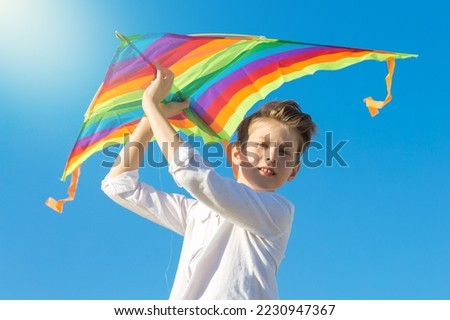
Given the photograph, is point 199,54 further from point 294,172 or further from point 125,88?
point 294,172

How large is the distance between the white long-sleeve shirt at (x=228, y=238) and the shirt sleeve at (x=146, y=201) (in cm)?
14

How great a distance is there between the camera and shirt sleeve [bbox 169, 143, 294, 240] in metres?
2.53

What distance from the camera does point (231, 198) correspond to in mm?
2613

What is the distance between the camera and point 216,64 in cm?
358

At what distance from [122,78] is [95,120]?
0.37 meters

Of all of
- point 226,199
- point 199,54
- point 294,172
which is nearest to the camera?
point 226,199

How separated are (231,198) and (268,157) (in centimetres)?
53

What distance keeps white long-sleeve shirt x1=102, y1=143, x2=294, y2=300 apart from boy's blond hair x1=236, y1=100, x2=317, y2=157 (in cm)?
47

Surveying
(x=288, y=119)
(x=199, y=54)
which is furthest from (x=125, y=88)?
(x=288, y=119)

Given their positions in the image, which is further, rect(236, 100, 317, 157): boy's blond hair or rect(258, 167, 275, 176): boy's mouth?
rect(236, 100, 317, 157): boy's blond hair

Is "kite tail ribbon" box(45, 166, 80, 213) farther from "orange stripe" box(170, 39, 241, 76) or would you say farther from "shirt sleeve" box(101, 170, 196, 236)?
"orange stripe" box(170, 39, 241, 76)

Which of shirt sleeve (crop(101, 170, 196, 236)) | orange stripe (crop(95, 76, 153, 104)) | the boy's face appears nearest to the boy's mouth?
the boy's face

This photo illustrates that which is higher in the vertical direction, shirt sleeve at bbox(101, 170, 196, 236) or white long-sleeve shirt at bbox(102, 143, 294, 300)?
shirt sleeve at bbox(101, 170, 196, 236)
